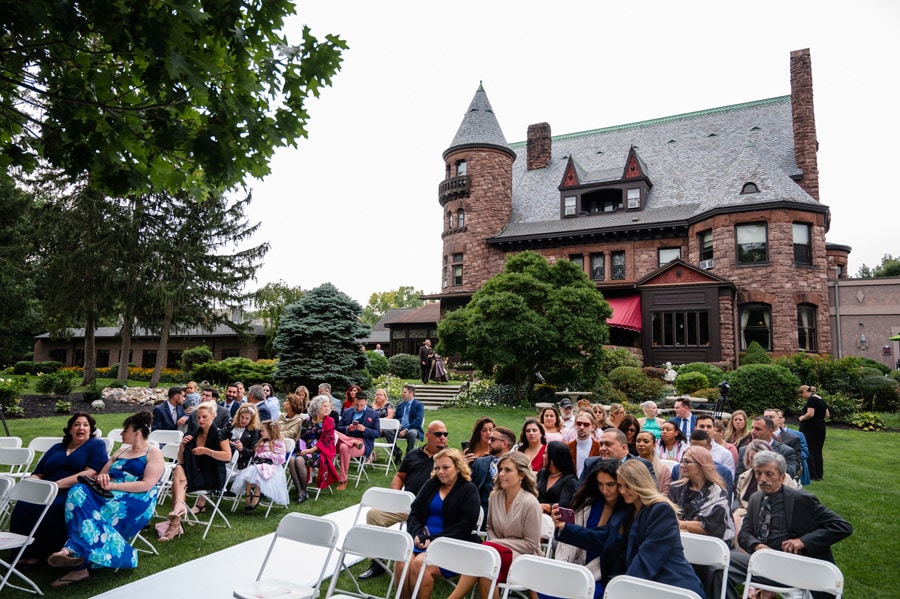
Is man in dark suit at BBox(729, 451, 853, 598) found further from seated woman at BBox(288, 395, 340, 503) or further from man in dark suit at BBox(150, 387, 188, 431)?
man in dark suit at BBox(150, 387, 188, 431)

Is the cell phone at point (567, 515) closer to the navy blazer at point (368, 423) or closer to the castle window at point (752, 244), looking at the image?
the navy blazer at point (368, 423)

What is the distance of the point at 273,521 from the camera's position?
770 cm

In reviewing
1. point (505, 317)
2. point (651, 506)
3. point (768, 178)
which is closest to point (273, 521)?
point (651, 506)

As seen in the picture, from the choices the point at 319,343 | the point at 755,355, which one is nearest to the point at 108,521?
the point at 319,343

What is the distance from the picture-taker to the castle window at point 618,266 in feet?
104

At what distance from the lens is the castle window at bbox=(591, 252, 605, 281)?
3203 centimetres

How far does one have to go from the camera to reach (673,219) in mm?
30062

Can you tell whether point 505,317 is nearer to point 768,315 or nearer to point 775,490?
point 768,315

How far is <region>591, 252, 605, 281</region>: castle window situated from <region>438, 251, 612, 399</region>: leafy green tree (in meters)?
8.99

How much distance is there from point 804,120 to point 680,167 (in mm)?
6452

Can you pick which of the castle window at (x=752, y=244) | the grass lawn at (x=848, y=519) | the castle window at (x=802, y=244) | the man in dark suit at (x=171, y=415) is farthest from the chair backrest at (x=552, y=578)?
the castle window at (x=802, y=244)

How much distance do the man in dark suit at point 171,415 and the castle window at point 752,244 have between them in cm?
2531

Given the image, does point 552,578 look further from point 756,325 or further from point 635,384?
point 756,325

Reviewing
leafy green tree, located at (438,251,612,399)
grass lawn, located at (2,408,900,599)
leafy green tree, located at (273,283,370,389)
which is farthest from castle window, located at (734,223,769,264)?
leafy green tree, located at (273,283,370,389)
